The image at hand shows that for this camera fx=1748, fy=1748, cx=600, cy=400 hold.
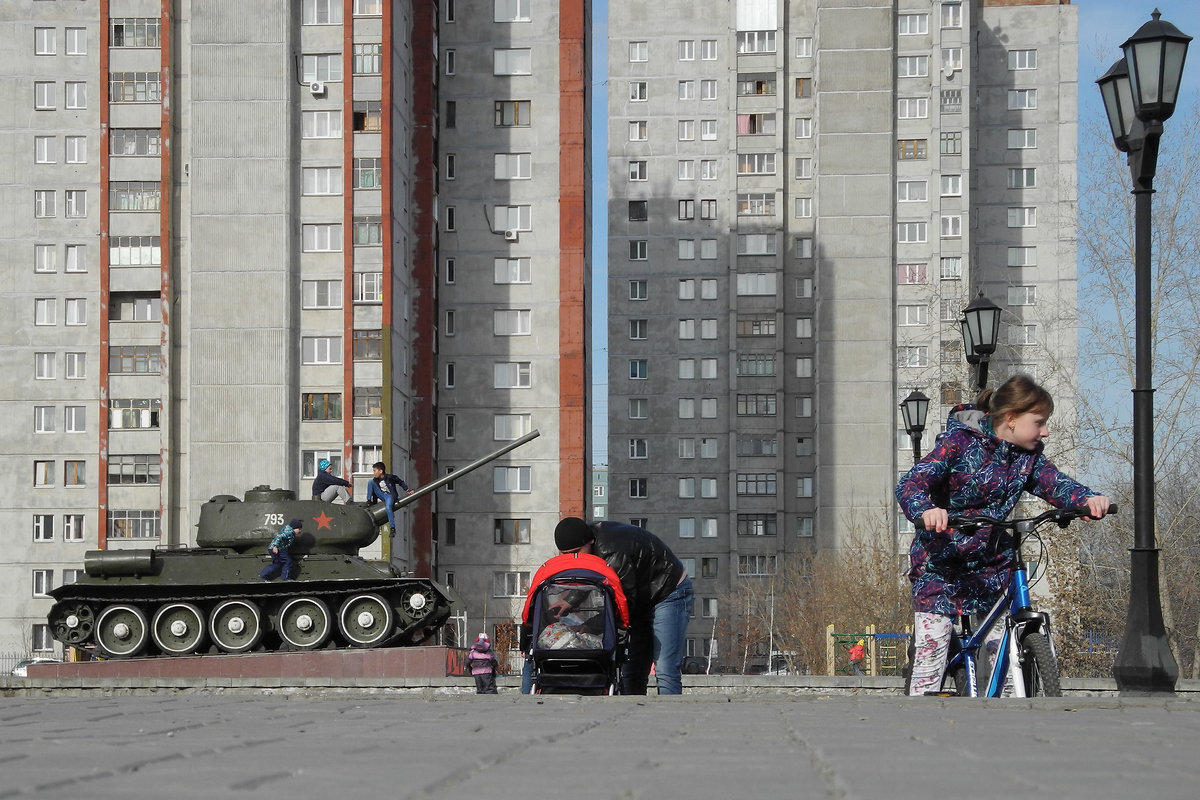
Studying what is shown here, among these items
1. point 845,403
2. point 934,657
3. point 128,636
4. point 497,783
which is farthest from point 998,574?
point 845,403

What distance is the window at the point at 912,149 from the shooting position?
84438 millimetres

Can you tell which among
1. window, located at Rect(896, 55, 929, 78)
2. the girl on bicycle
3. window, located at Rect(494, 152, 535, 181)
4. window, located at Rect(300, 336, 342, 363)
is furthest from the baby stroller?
window, located at Rect(896, 55, 929, 78)

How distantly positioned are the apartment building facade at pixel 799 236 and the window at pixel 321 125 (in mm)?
30377

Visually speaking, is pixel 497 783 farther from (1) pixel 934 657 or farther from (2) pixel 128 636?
(2) pixel 128 636

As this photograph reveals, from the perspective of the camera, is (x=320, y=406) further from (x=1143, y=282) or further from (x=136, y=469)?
(x=1143, y=282)

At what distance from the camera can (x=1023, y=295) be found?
286 ft

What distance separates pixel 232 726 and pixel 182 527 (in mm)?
55296

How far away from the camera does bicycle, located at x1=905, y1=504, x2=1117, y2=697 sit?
7941 millimetres

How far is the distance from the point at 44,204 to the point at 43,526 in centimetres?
1164

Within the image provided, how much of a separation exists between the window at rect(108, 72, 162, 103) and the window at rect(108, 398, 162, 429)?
35.0 feet

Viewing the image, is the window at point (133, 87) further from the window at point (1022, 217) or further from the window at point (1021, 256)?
the window at point (1022, 217)

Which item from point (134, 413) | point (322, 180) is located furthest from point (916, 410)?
point (134, 413)

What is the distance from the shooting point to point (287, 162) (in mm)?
60375

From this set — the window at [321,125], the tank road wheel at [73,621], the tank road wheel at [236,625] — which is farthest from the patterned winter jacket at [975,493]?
the window at [321,125]
